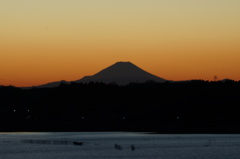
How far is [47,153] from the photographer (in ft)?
627

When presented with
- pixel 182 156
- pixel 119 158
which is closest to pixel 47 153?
pixel 119 158

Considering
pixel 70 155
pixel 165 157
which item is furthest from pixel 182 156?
pixel 70 155

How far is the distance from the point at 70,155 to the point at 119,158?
53.3ft

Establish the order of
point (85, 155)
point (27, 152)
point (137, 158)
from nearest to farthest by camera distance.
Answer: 1. point (137, 158)
2. point (85, 155)
3. point (27, 152)

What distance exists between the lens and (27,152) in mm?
197250

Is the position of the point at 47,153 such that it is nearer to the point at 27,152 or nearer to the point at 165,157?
the point at 27,152

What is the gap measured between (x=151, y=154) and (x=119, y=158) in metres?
17.2

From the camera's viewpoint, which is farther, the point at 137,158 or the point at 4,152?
the point at 4,152

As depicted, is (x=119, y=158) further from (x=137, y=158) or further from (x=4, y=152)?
(x=4, y=152)

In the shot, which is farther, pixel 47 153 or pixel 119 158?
pixel 47 153

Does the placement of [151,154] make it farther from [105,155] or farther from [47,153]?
[47,153]

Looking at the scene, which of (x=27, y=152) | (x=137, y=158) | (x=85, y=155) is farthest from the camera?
(x=27, y=152)

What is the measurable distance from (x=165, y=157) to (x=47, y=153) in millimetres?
34992

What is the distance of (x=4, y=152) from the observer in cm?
19925
